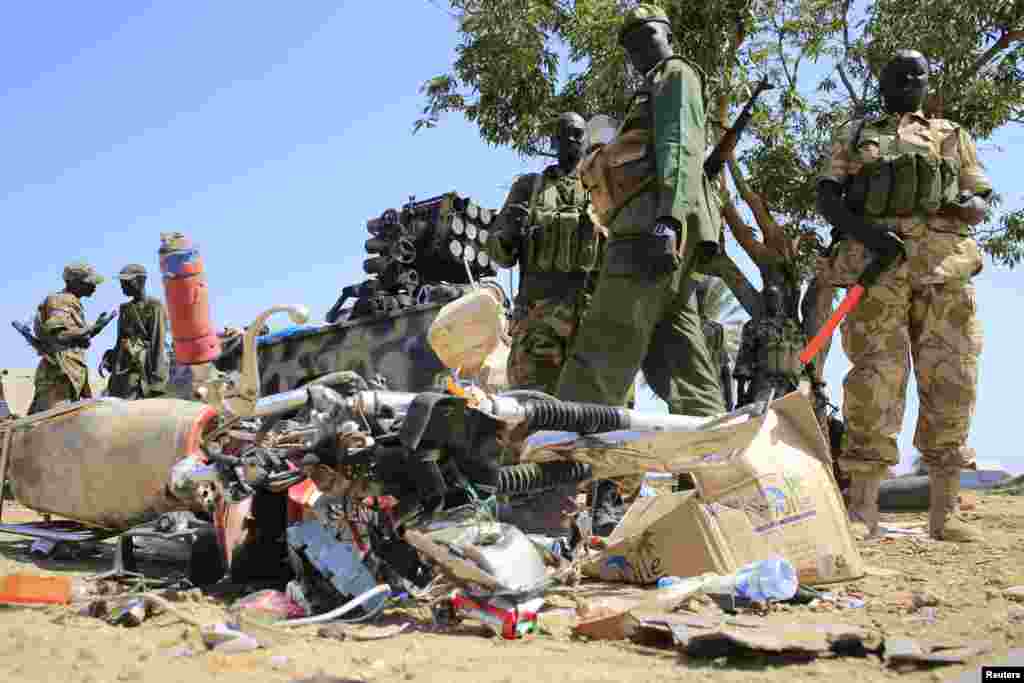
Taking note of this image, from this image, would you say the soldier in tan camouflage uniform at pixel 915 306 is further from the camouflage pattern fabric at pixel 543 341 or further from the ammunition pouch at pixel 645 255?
the camouflage pattern fabric at pixel 543 341

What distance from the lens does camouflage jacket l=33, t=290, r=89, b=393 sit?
28.5 ft

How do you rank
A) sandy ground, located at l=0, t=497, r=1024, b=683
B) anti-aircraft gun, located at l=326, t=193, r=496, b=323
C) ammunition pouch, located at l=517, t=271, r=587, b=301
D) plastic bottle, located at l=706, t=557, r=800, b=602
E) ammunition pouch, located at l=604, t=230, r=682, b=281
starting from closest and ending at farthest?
sandy ground, located at l=0, t=497, r=1024, b=683 < plastic bottle, located at l=706, t=557, r=800, b=602 < ammunition pouch, located at l=604, t=230, r=682, b=281 < ammunition pouch, located at l=517, t=271, r=587, b=301 < anti-aircraft gun, located at l=326, t=193, r=496, b=323

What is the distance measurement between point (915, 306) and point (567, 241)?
5.59 feet

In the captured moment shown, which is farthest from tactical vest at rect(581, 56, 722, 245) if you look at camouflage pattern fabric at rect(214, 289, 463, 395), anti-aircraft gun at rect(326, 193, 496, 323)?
anti-aircraft gun at rect(326, 193, 496, 323)

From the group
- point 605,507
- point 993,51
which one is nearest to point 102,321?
point 605,507

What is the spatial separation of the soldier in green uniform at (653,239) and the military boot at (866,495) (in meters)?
0.68

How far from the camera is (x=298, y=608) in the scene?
2.47 m

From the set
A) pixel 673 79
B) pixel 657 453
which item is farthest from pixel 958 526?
pixel 673 79

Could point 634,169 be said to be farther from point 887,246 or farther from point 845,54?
point 845,54

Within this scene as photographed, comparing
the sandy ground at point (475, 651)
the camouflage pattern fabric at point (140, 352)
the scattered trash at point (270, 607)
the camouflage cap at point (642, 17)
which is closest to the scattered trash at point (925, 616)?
the sandy ground at point (475, 651)

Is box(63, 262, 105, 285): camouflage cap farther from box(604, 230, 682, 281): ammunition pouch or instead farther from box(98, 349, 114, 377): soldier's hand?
box(604, 230, 682, 281): ammunition pouch

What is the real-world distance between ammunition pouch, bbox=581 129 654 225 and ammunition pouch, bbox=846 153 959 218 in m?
1.00

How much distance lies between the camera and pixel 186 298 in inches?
165

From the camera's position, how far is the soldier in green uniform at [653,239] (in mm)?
3543
